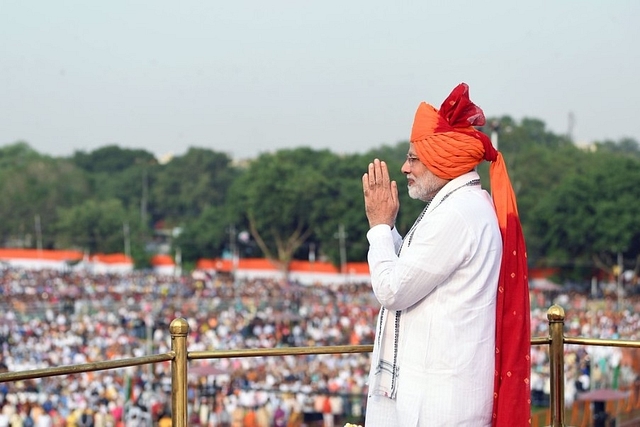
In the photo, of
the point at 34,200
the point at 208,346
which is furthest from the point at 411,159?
the point at 34,200

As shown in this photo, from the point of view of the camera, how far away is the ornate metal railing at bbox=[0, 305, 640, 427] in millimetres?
3189

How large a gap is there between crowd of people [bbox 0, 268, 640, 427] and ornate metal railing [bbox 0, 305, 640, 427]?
178 inches

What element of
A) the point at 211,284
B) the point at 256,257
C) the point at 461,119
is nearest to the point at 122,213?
the point at 256,257

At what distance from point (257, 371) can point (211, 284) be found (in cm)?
2665

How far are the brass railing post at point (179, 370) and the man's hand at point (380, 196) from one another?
36.2 inches

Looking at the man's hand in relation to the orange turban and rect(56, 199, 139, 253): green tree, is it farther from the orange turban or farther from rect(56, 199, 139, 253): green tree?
rect(56, 199, 139, 253): green tree

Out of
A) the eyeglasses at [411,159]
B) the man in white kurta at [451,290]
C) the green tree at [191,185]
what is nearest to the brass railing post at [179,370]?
the man in white kurta at [451,290]

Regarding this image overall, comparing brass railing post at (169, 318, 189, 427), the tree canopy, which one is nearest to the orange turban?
brass railing post at (169, 318, 189, 427)

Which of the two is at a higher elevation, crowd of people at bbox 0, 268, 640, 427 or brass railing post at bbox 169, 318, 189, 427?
brass railing post at bbox 169, 318, 189, 427

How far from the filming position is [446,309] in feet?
8.93

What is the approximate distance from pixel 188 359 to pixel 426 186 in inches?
48.3

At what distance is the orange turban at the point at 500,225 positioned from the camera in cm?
277

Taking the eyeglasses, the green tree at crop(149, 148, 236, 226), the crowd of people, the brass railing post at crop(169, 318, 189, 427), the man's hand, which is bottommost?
the crowd of people

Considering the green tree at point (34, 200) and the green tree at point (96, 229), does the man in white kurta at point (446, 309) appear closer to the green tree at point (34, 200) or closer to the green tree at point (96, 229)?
the green tree at point (96, 229)
